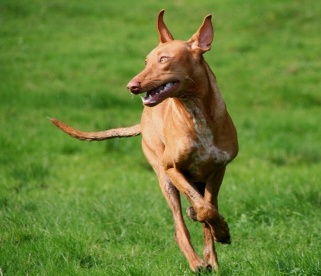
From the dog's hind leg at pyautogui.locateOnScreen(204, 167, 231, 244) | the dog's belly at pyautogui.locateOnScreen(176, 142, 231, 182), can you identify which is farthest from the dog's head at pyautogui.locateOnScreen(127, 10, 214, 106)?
the dog's hind leg at pyautogui.locateOnScreen(204, 167, 231, 244)

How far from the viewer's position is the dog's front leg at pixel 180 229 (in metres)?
6.08

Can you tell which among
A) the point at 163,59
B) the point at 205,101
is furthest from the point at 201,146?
the point at 163,59

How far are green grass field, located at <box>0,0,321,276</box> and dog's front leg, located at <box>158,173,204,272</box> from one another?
120mm

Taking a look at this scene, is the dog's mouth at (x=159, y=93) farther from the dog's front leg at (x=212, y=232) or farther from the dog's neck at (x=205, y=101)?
the dog's front leg at (x=212, y=232)

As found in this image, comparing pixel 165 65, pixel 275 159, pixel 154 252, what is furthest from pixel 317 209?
pixel 275 159

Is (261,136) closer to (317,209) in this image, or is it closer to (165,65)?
(317,209)

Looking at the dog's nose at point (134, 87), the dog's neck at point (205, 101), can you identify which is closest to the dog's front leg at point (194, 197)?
the dog's neck at point (205, 101)

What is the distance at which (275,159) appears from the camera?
40.7 feet

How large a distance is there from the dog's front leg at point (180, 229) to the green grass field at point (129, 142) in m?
0.12

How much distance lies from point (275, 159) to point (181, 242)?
6305mm

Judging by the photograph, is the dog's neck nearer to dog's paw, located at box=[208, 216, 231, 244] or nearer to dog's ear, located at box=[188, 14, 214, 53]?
dog's ear, located at box=[188, 14, 214, 53]

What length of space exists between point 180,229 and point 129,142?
6566mm

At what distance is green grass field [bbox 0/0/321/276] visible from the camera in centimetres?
683

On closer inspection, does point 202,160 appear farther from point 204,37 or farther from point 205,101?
point 204,37
